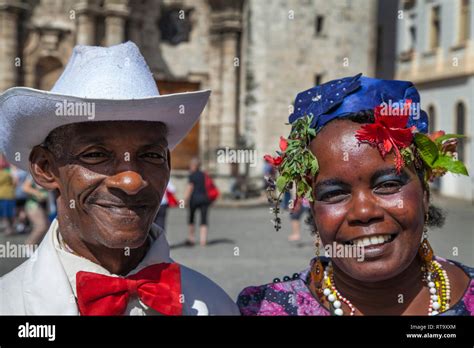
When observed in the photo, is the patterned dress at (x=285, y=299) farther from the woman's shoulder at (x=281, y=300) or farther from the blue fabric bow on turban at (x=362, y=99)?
the blue fabric bow on turban at (x=362, y=99)

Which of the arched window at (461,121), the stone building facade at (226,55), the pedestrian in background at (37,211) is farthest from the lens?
the arched window at (461,121)

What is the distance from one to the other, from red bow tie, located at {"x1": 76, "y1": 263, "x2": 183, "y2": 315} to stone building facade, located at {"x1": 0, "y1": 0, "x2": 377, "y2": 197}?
1760cm

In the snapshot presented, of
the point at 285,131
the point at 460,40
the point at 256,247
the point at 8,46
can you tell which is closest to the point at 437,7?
the point at 460,40

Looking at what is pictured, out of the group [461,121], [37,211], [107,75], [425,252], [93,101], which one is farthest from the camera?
[461,121]

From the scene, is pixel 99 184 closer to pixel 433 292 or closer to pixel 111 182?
pixel 111 182

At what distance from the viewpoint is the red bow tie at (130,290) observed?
249cm

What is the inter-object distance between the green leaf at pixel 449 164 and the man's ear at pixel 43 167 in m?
1.54

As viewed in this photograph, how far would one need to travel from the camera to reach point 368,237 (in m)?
2.68

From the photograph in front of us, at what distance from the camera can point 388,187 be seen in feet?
8.88

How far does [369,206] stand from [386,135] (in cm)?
29

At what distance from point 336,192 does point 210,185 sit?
952cm

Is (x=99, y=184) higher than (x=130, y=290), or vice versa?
(x=99, y=184)

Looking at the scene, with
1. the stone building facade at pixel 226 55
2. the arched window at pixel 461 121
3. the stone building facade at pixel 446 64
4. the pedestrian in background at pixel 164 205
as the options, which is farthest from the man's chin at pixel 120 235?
the arched window at pixel 461 121

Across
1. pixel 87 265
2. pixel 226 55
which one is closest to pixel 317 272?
pixel 87 265
